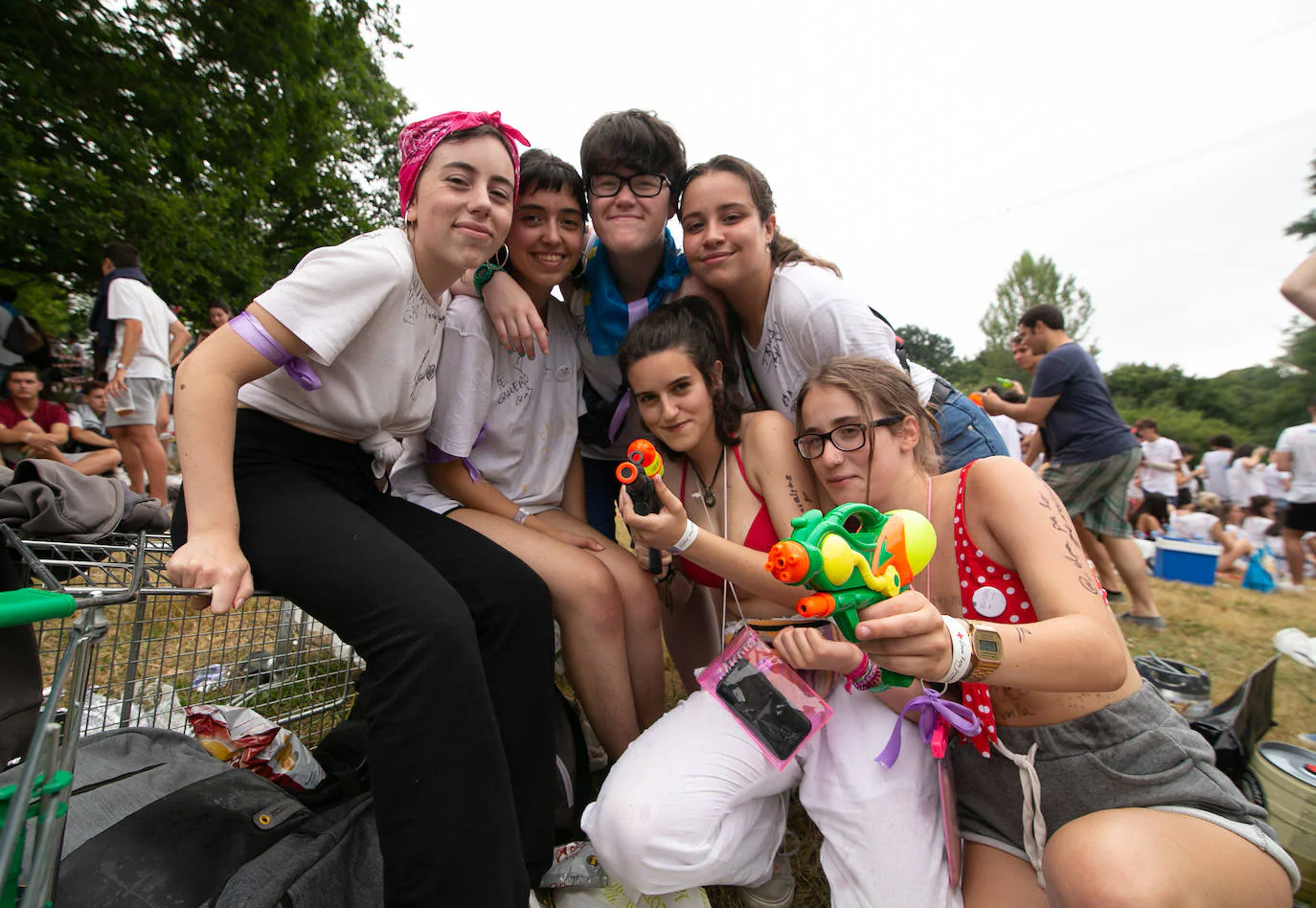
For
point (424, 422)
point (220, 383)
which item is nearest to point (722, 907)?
point (424, 422)

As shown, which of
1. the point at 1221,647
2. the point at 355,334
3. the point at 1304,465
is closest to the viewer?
the point at 355,334

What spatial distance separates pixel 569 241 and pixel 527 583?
1238 mm

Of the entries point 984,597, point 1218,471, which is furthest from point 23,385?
point 1218,471

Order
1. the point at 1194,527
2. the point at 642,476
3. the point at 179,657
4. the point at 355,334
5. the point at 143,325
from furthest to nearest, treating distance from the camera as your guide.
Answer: the point at 1194,527 → the point at 143,325 → the point at 179,657 → the point at 642,476 → the point at 355,334

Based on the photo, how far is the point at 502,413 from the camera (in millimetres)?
2359

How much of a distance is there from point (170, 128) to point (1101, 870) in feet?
43.6

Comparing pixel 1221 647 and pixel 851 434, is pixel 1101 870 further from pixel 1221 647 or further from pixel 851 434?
pixel 1221 647

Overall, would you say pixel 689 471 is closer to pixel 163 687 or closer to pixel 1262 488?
pixel 163 687

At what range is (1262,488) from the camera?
9.82 m

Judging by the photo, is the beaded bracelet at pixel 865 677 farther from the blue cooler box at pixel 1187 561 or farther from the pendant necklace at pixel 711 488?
the blue cooler box at pixel 1187 561

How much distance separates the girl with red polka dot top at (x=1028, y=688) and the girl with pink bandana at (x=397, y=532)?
78 cm

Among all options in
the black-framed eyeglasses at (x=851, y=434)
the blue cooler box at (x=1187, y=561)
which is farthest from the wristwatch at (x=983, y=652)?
the blue cooler box at (x=1187, y=561)

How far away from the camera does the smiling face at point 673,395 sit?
7.12ft

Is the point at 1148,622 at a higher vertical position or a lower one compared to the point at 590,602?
lower
